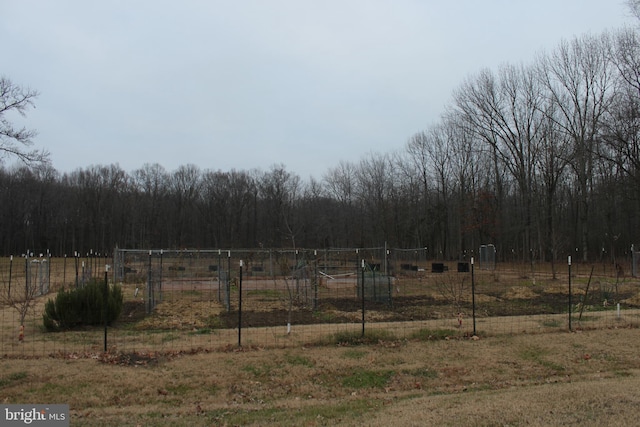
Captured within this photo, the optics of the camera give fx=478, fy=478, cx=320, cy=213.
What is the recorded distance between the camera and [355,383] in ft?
22.2

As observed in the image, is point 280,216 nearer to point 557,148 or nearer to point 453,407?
point 557,148

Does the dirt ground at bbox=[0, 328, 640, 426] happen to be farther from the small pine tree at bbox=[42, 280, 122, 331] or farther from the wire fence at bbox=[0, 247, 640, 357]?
the small pine tree at bbox=[42, 280, 122, 331]

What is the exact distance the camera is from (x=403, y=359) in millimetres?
7832

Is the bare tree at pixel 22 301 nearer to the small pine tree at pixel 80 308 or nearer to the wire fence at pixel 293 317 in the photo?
the wire fence at pixel 293 317

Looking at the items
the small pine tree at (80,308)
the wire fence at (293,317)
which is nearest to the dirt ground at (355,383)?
the wire fence at (293,317)

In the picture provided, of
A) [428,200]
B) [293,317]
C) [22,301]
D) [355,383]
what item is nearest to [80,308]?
[22,301]

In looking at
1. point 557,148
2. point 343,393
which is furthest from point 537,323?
point 557,148

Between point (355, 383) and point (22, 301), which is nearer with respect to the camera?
point (355, 383)

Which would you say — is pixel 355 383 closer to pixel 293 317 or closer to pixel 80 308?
pixel 293 317

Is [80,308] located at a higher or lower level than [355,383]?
higher

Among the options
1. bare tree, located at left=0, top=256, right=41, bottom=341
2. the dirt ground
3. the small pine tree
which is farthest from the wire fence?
the dirt ground

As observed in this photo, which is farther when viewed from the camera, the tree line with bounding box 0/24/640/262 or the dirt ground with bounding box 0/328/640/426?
the tree line with bounding box 0/24/640/262

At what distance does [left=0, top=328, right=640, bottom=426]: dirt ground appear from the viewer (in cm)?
505

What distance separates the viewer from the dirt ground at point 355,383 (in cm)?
505
